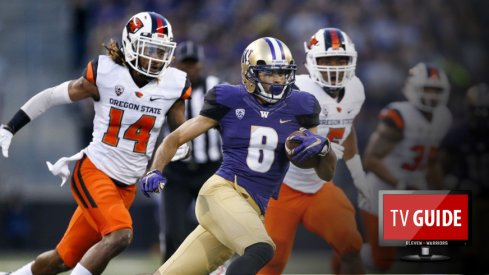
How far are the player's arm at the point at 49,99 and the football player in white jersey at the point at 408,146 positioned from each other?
7.57 ft

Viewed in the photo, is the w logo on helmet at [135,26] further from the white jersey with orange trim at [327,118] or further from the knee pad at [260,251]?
the knee pad at [260,251]

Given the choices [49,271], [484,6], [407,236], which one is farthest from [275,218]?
[484,6]

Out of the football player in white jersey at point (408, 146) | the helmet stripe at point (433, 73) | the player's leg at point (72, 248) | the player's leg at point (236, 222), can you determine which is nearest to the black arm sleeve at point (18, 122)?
the player's leg at point (72, 248)

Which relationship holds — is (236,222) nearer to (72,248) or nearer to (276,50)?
(276,50)

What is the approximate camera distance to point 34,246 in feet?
35.1

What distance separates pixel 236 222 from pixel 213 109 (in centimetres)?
66

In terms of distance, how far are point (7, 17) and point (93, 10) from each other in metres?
1.11

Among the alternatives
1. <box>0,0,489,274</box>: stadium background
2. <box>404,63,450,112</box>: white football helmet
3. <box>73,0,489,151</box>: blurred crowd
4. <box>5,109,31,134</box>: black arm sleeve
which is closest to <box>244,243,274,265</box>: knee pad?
<box>5,109,31,134</box>: black arm sleeve

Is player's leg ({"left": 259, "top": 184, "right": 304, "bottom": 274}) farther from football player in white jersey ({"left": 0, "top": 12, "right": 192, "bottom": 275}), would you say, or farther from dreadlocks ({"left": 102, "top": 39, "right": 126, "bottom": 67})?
dreadlocks ({"left": 102, "top": 39, "right": 126, "bottom": 67})

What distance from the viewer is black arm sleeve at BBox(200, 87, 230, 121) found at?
18.1ft

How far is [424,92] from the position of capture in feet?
25.2

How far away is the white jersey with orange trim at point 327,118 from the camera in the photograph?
659 centimetres

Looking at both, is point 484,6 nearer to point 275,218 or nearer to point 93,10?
point 93,10

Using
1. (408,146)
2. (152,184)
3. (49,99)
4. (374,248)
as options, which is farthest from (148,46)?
(374,248)
